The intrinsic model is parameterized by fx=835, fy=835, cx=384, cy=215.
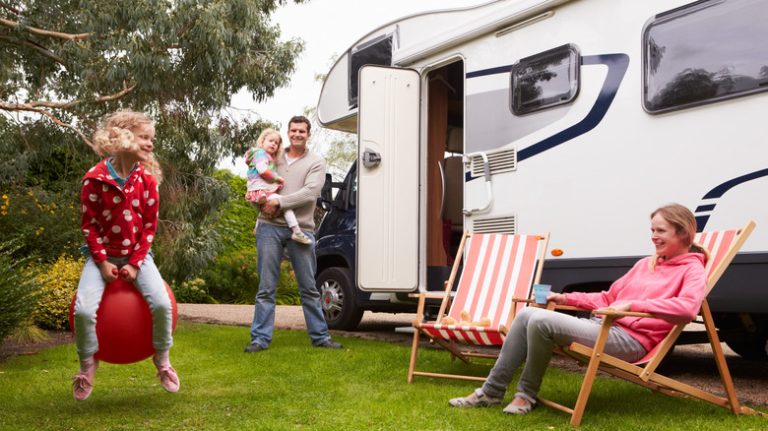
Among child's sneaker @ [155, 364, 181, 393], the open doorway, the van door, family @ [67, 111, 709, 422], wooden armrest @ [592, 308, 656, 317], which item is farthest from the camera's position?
the open doorway

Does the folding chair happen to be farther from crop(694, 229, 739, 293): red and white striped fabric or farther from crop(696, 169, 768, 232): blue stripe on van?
crop(696, 169, 768, 232): blue stripe on van

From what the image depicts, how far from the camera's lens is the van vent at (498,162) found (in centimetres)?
571

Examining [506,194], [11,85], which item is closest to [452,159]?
[506,194]

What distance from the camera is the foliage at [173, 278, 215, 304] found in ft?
45.5

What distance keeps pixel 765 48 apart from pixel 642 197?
1048 millimetres

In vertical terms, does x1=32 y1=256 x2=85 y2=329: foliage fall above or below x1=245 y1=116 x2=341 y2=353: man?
below

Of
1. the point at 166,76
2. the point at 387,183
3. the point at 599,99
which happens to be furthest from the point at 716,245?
the point at 166,76

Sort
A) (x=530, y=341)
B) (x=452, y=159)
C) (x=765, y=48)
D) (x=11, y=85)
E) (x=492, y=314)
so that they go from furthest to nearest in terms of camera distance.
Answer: (x=11, y=85), (x=452, y=159), (x=492, y=314), (x=765, y=48), (x=530, y=341)

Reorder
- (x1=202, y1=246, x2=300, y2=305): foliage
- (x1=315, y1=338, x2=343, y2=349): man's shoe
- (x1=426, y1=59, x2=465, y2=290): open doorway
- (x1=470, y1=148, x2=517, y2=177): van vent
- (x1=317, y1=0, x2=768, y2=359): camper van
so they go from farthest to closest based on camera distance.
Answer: (x1=202, y1=246, x2=300, y2=305): foliage, (x1=426, y1=59, x2=465, y2=290): open doorway, (x1=315, y1=338, x2=343, y2=349): man's shoe, (x1=470, y1=148, x2=517, y2=177): van vent, (x1=317, y1=0, x2=768, y2=359): camper van

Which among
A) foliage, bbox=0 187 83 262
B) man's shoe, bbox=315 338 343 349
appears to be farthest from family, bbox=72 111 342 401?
foliage, bbox=0 187 83 262

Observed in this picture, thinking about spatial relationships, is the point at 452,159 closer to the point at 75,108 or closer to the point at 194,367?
the point at 194,367

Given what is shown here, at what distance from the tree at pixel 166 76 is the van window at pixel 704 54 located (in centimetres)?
605

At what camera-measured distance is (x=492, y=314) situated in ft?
16.5

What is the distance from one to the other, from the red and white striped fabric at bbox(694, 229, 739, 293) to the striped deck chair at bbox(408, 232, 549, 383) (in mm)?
1002
